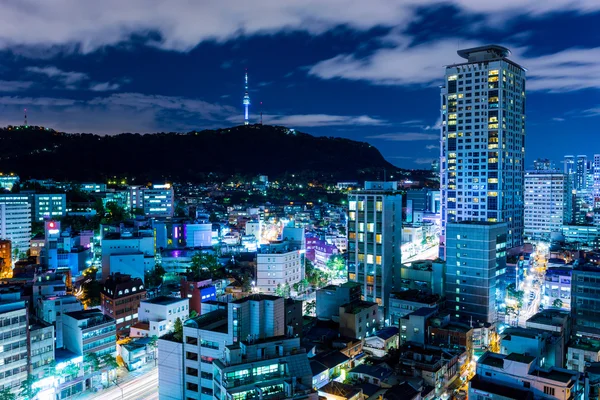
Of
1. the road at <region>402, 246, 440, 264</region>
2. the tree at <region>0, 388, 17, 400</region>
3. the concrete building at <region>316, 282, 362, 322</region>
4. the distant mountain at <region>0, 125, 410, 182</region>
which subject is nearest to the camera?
the tree at <region>0, 388, 17, 400</region>

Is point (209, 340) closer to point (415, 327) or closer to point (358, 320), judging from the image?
point (358, 320)

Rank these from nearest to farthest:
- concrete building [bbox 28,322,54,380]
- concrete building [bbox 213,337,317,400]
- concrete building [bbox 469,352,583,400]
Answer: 1. concrete building [bbox 213,337,317,400]
2. concrete building [bbox 469,352,583,400]
3. concrete building [bbox 28,322,54,380]

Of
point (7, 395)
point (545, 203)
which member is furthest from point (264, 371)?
point (545, 203)

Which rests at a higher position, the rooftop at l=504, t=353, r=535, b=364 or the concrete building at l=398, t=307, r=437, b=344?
the rooftop at l=504, t=353, r=535, b=364

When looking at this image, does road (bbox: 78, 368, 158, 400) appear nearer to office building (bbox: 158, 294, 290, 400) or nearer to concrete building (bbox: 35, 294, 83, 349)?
office building (bbox: 158, 294, 290, 400)

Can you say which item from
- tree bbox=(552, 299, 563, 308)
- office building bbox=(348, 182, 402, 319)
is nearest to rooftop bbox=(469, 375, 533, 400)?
office building bbox=(348, 182, 402, 319)

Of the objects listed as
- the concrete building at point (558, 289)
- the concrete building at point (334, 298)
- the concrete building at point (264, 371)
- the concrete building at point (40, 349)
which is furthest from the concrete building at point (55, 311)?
the concrete building at point (558, 289)
